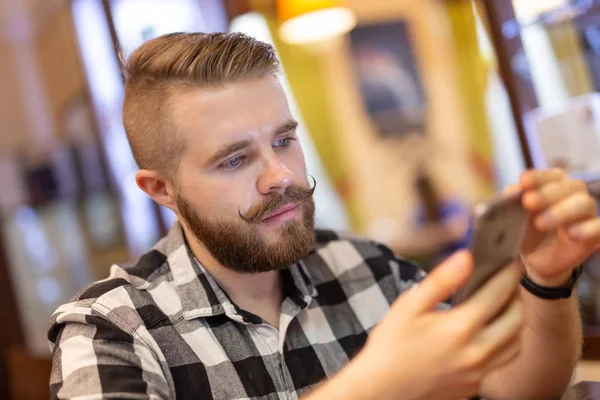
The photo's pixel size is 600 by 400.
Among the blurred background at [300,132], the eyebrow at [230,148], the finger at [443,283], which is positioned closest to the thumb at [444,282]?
the finger at [443,283]

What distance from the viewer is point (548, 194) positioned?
1.01 m

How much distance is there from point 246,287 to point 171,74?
428mm

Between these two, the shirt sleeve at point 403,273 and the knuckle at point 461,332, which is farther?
the shirt sleeve at point 403,273

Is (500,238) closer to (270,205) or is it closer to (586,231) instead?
(586,231)

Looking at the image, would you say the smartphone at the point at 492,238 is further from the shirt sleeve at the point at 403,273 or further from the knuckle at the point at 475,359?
the shirt sleeve at the point at 403,273

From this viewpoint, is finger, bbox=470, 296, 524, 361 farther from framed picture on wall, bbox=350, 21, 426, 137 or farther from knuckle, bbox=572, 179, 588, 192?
framed picture on wall, bbox=350, 21, 426, 137

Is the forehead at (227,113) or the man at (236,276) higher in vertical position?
the forehead at (227,113)

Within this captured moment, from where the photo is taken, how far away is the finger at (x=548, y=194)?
1.00 metres

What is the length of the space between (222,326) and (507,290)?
55 centimetres

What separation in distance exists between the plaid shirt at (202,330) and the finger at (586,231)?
0.49 metres

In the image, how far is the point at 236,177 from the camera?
3.96 feet

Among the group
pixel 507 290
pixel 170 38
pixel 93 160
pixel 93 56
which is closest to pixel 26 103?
pixel 93 160

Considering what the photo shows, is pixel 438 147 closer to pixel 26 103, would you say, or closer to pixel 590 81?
pixel 26 103

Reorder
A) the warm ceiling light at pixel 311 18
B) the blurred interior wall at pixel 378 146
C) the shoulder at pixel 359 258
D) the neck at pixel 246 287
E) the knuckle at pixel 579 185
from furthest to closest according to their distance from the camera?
the blurred interior wall at pixel 378 146 → the warm ceiling light at pixel 311 18 → the shoulder at pixel 359 258 → the neck at pixel 246 287 → the knuckle at pixel 579 185
